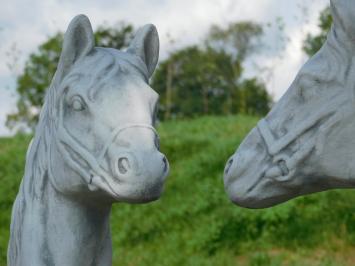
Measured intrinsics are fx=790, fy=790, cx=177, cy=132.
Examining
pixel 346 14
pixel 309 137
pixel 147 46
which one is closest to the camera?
pixel 346 14

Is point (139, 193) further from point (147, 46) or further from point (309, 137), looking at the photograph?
point (147, 46)

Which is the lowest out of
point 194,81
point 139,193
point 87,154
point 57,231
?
point 57,231

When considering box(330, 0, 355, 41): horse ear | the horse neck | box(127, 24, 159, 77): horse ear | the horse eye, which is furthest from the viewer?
box(127, 24, 159, 77): horse ear

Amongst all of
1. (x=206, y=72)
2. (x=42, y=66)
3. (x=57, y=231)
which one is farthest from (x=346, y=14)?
(x=206, y=72)

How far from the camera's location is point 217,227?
605 cm

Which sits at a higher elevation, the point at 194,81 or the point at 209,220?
the point at 194,81

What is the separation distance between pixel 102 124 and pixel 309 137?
628 mm

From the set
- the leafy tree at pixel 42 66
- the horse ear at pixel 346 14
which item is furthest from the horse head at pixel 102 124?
the leafy tree at pixel 42 66

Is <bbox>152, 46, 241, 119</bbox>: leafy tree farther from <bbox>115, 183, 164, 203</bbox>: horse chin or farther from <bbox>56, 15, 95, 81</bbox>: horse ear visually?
<bbox>115, 183, 164, 203</bbox>: horse chin

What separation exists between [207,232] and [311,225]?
31.3 inches

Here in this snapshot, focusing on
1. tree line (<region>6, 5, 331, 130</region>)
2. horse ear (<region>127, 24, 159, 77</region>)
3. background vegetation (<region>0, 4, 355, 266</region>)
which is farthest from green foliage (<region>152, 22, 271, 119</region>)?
horse ear (<region>127, 24, 159, 77</region>)

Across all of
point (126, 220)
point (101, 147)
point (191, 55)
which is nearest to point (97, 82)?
point (101, 147)

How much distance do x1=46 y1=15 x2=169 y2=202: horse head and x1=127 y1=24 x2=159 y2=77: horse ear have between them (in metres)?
0.02

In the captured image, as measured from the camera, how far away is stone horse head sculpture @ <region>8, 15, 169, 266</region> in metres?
2.35
